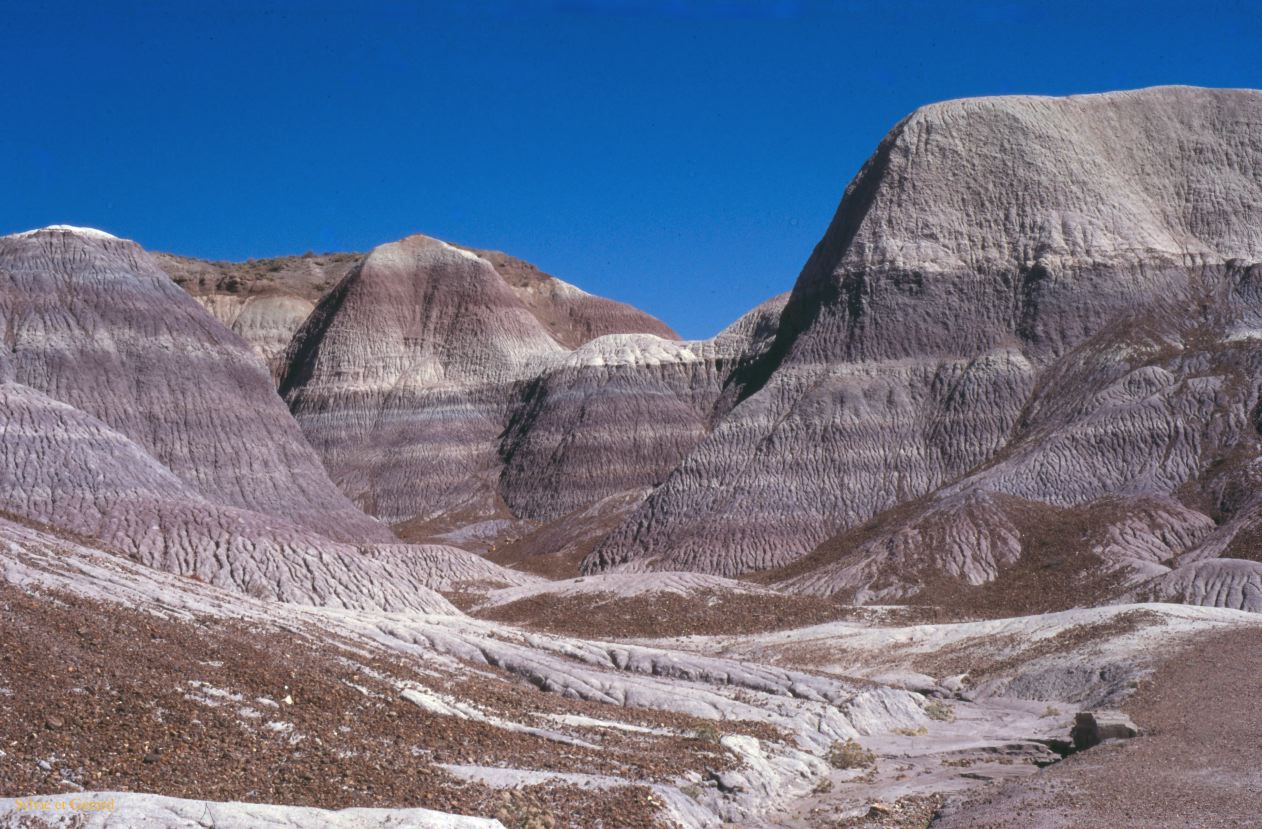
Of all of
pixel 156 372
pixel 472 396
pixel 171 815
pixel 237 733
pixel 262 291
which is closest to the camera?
pixel 171 815

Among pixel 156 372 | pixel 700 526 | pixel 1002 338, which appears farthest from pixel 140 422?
pixel 1002 338

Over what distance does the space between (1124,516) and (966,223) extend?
2627cm

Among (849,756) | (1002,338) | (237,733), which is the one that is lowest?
(849,756)

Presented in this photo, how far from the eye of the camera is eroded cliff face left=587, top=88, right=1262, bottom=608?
6156 centimetres

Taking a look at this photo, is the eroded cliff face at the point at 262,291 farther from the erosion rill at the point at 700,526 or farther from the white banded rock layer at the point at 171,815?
the white banded rock layer at the point at 171,815

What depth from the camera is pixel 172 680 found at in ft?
53.9

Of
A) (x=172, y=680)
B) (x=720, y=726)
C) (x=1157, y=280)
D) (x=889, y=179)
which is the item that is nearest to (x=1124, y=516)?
(x=1157, y=280)

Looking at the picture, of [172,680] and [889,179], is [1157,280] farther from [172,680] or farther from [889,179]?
[172,680]

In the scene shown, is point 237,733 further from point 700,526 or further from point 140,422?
Result: point 700,526

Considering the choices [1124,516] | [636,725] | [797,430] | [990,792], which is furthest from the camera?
[797,430]

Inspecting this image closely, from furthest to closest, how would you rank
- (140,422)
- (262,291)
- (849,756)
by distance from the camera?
1. (262,291)
2. (140,422)
3. (849,756)

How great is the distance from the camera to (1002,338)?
7238 cm

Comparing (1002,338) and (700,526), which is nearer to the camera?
(700,526)

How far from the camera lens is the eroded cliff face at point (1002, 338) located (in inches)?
2424
